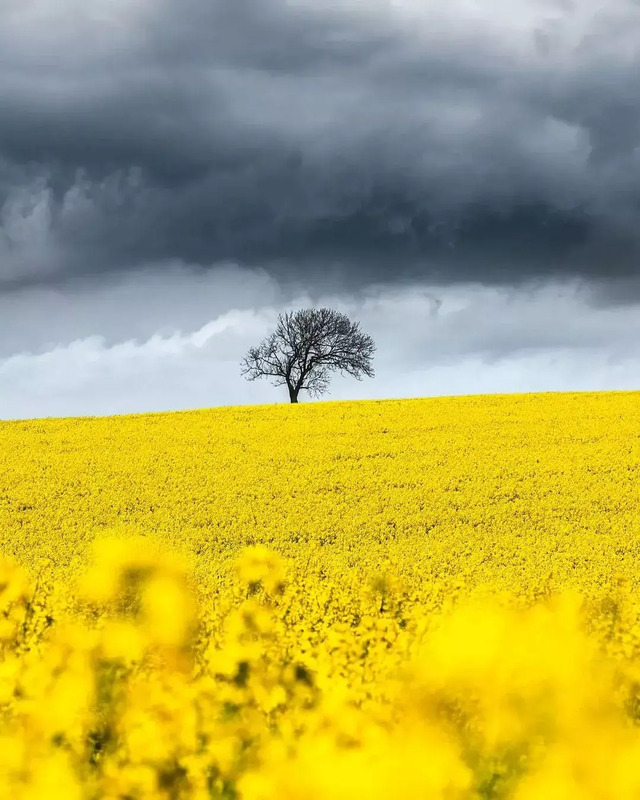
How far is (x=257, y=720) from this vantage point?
294 cm

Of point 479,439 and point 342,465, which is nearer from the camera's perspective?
point 342,465

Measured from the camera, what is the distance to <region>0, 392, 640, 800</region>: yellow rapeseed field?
2166 mm

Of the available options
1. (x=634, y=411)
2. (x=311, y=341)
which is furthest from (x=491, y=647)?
(x=311, y=341)

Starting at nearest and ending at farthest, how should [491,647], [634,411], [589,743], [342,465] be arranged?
1. [589,743]
2. [491,647]
3. [342,465]
4. [634,411]

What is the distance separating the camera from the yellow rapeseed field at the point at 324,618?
2166mm

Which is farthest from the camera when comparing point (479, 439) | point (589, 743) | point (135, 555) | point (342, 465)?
point (479, 439)

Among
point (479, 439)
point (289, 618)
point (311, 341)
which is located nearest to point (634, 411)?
point (479, 439)

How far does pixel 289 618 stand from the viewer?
5.96 metres

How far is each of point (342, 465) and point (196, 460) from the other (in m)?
2.49

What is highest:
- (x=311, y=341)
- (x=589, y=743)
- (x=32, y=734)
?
(x=311, y=341)

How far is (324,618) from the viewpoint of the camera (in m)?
6.43

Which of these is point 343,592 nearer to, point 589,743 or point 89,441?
point 589,743

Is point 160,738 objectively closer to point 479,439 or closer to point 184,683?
point 184,683

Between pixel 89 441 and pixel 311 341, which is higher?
pixel 311 341
